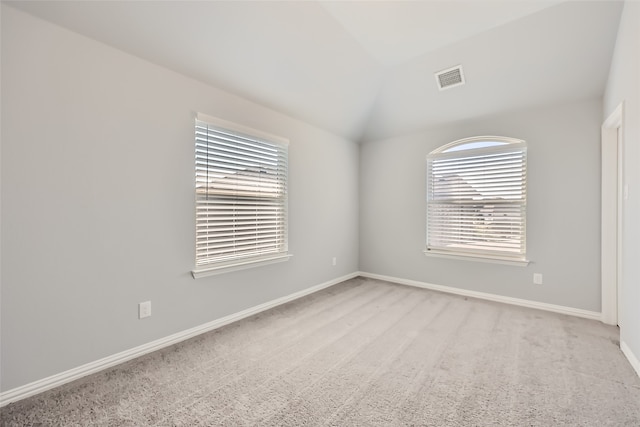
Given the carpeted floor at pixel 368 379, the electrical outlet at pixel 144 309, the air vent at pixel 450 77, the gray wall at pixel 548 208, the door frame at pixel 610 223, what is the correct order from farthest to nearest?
the air vent at pixel 450 77
the gray wall at pixel 548 208
the door frame at pixel 610 223
the electrical outlet at pixel 144 309
the carpeted floor at pixel 368 379

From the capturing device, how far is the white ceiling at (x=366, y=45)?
2072 mm

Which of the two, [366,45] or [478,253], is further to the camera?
[478,253]

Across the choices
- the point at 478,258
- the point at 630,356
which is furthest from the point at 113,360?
the point at 478,258

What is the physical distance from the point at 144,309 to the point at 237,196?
1.28 metres

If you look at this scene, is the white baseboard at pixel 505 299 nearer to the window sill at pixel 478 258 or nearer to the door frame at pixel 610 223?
the door frame at pixel 610 223

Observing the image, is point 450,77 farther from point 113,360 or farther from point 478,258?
point 113,360

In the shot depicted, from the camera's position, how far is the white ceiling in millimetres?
2072

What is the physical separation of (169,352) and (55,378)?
675 millimetres

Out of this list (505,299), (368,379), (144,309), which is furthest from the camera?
(505,299)

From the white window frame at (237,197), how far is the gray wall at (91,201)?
12cm

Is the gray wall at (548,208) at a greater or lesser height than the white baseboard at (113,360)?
greater

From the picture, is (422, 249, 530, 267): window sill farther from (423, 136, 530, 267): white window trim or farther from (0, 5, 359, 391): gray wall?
(0, 5, 359, 391): gray wall

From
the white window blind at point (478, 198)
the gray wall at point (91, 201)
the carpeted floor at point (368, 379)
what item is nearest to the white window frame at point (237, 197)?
the gray wall at point (91, 201)

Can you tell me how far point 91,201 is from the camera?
197 centimetres
